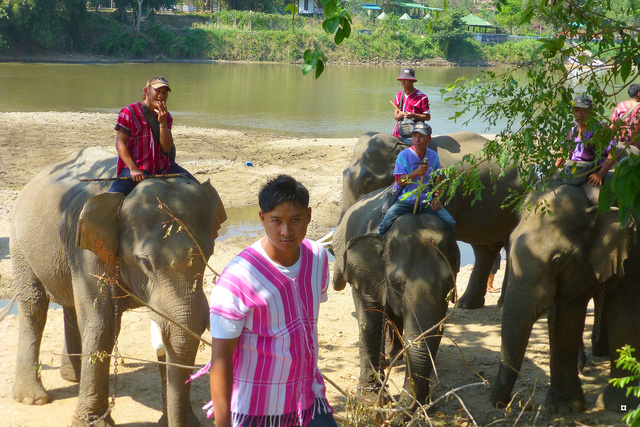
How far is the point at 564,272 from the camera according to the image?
500 centimetres

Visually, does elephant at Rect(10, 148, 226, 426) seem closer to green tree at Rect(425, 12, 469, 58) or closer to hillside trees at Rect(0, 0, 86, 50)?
hillside trees at Rect(0, 0, 86, 50)

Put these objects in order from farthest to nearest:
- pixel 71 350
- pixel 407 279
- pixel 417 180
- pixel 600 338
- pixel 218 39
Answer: pixel 218 39 < pixel 600 338 < pixel 71 350 < pixel 417 180 < pixel 407 279

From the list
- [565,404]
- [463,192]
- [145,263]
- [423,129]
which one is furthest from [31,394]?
[463,192]

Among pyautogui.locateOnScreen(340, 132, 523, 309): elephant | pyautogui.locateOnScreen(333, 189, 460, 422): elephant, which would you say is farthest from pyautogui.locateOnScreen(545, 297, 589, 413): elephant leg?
pyautogui.locateOnScreen(340, 132, 523, 309): elephant

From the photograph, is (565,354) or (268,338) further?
(565,354)

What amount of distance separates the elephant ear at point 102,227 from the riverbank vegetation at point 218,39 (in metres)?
40.4

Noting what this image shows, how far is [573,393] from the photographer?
5.41 metres

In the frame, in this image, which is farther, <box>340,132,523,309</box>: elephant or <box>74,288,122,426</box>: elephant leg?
<box>340,132,523,309</box>: elephant

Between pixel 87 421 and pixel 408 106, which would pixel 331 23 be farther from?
pixel 408 106

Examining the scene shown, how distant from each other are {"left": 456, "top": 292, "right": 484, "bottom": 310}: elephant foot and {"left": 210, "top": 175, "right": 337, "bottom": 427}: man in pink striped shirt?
5.45 m

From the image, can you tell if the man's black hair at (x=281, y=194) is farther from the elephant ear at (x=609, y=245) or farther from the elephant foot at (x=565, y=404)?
the elephant foot at (x=565, y=404)

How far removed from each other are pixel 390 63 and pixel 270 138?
39199 millimetres

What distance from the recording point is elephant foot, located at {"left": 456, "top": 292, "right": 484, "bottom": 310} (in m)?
8.13

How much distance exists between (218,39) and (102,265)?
168ft
